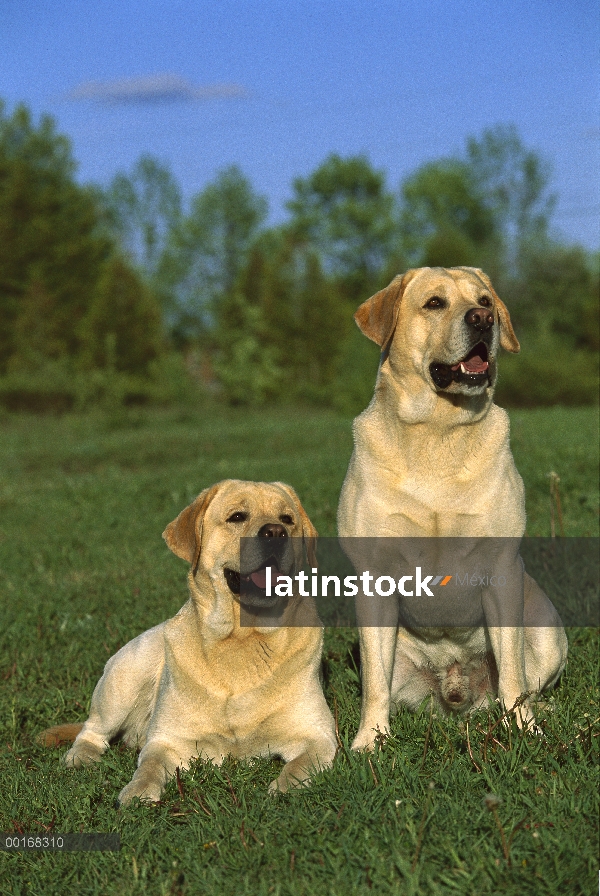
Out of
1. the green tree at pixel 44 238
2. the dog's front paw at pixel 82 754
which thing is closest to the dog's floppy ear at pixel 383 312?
the dog's front paw at pixel 82 754

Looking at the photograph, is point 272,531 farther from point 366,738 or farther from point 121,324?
point 121,324

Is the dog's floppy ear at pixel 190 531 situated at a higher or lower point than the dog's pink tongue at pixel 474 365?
lower

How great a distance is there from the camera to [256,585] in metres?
4.16

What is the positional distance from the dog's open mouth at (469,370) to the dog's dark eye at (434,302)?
0.83 ft

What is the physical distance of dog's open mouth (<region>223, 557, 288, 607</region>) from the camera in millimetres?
4109

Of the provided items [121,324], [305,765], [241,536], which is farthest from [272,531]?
[121,324]

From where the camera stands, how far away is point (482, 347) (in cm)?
411

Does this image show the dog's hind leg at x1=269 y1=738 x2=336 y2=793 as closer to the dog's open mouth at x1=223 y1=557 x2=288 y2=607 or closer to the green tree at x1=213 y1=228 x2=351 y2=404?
the dog's open mouth at x1=223 y1=557 x2=288 y2=607

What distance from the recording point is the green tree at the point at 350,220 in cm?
5238

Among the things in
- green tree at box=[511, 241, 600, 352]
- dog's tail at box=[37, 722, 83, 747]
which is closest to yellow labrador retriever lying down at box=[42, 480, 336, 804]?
dog's tail at box=[37, 722, 83, 747]

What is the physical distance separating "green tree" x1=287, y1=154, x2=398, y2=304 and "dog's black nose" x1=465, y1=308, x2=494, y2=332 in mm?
48027

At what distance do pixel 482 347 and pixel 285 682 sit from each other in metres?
1.61

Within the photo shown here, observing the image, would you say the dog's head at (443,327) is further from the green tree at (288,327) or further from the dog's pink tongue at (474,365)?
the green tree at (288,327)

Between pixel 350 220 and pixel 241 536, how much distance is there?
165ft
